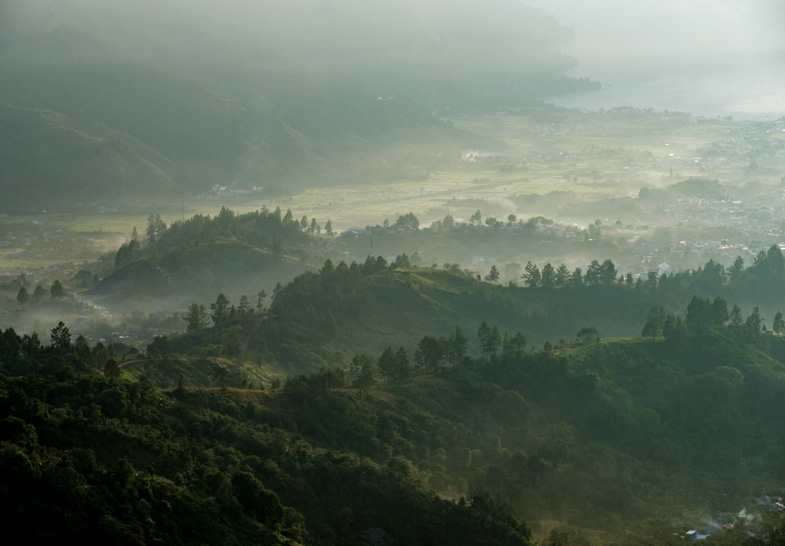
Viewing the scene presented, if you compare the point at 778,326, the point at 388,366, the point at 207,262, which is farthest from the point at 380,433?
the point at 207,262

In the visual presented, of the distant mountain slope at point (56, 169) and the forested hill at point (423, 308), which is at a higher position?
the distant mountain slope at point (56, 169)

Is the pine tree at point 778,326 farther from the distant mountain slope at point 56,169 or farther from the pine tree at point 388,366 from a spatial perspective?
the distant mountain slope at point 56,169

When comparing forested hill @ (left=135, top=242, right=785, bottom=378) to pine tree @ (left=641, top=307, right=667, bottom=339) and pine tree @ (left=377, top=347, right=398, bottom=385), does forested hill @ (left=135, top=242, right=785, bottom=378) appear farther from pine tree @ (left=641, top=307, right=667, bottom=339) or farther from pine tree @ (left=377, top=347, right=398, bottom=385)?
pine tree @ (left=377, top=347, right=398, bottom=385)

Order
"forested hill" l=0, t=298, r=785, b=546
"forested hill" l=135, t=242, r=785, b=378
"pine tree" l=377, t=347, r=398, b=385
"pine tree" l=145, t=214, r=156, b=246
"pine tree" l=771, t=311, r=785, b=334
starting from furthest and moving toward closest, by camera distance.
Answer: "pine tree" l=145, t=214, r=156, b=246, "pine tree" l=771, t=311, r=785, b=334, "forested hill" l=135, t=242, r=785, b=378, "pine tree" l=377, t=347, r=398, b=385, "forested hill" l=0, t=298, r=785, b=546

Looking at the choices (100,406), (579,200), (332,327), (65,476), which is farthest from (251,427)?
(579,200)

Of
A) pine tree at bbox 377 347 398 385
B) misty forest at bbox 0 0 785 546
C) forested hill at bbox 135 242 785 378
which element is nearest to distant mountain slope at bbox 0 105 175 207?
misty forest at bbox 0 0 785 546

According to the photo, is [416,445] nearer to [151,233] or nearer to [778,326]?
[778,326]

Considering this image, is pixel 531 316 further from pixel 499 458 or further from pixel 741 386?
pixel 499 458

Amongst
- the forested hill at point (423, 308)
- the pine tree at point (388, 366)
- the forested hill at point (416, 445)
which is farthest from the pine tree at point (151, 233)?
the pine tree at point (388, 366)
